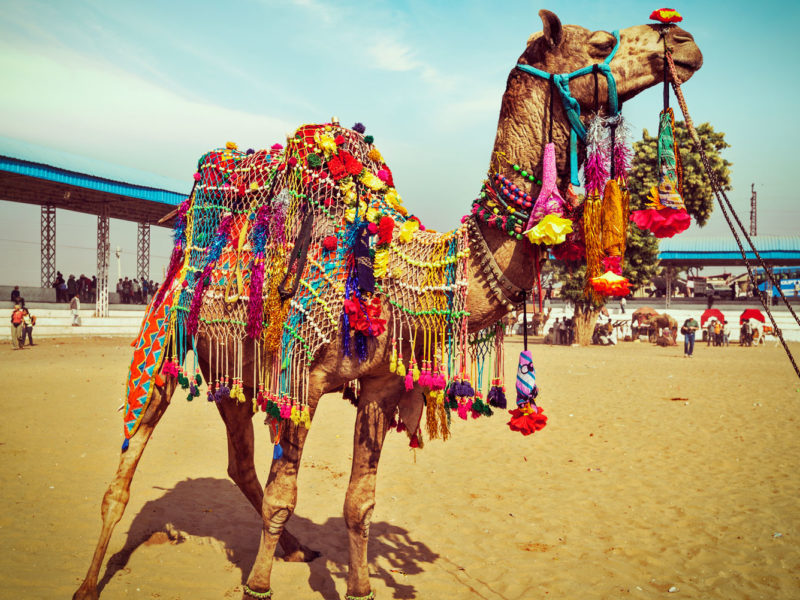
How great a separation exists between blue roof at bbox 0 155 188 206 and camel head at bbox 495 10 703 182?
20082mm

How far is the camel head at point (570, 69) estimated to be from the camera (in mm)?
3055

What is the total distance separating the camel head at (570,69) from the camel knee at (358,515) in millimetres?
2180

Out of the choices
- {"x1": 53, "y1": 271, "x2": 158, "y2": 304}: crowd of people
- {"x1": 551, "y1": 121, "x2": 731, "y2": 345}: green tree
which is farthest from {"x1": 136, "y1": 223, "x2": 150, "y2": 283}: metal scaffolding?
{"x1": 551, "y1": 121, "x2": 731, "y2": 345}: green tree

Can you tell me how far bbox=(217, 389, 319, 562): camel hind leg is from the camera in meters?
4.74

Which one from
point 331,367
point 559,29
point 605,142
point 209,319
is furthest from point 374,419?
point 559,29

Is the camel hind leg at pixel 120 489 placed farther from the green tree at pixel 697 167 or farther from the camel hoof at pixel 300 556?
the green tree at pixel 697 167

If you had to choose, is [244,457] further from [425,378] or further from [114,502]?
[425,378]

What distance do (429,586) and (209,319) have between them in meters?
2.55

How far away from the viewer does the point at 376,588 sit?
4.33 meters

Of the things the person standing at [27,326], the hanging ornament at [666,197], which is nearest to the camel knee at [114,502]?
the hanging ornament at [666,197]

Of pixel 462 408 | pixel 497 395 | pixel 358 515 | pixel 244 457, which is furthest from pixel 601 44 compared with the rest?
pixel 244 457

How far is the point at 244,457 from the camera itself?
4812 millimetres

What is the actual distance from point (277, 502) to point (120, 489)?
125 centimetres

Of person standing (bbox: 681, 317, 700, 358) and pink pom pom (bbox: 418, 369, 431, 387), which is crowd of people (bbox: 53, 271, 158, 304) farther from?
pink pom pom (bbox: 418, 369, 431, 387)
